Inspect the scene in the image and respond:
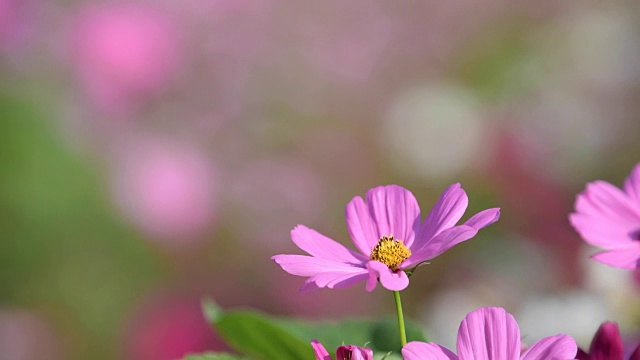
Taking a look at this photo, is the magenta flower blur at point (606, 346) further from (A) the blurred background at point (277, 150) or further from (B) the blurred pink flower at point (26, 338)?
(B) the blurred pink flower at point (26, 338)

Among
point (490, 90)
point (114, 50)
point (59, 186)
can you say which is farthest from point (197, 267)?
point (490, 90)

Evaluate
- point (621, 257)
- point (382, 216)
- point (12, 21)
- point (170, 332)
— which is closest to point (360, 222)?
point (382, 216)

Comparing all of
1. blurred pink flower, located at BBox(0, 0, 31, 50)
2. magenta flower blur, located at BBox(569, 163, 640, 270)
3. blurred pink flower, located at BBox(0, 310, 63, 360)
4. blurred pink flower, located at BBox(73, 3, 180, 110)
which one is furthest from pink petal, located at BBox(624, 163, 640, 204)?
blurred pink flower, located at BBox(0, 0, 31, 50)

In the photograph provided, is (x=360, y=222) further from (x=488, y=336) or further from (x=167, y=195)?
(x=167, y=195)

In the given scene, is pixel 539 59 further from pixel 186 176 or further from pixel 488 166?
pixel 186 176

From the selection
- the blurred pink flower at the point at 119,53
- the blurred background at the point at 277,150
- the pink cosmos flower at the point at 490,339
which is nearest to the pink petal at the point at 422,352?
the pink cosmos flower at the point at 490,339

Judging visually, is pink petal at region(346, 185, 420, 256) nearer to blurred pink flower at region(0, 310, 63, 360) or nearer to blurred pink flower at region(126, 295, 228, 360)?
blurred pink flower at region(126, 295, 228, 360)
